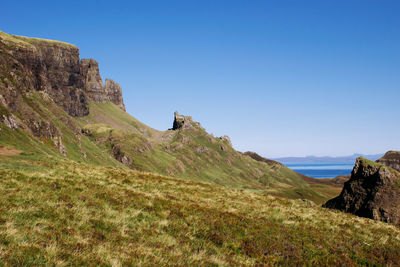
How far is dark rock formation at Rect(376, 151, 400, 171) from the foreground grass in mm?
112041

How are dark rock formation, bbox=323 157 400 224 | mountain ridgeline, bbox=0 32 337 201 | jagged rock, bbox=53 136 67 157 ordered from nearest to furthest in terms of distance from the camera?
dark rock formation, bbox=323 157 400 224 < mountain ridgeline, bbox=0 32 337 201 < jagged rock, bbox=53 136 67 157

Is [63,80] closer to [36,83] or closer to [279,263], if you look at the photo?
[36,83]

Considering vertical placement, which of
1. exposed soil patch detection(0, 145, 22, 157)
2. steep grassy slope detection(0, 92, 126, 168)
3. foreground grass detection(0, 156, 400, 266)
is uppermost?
steep grassy slope detection(0, 92, 126, 168)

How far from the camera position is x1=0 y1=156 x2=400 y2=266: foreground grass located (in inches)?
368

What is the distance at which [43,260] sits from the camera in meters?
7.95

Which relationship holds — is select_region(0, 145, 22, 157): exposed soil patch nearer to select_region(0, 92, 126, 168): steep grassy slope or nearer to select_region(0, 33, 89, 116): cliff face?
select_region(0, 92, 126, 168): steep grassy slope

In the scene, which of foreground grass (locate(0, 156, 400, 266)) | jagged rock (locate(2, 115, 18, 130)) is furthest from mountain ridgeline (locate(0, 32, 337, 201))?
foreground grass (locate(0, 156, 400, 266))

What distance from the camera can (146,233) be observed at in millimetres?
12828

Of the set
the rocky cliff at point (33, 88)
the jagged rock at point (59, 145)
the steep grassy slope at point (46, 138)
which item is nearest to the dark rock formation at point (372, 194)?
the steep grassy slope at point (46, 138)

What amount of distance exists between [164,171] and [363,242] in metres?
116

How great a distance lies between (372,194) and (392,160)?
339ft

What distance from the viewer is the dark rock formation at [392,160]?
357ft

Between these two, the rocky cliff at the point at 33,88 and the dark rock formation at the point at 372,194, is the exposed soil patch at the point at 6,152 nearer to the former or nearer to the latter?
the rocky cliff at the point at 33,88

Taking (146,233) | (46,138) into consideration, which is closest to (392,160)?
(146,233)
